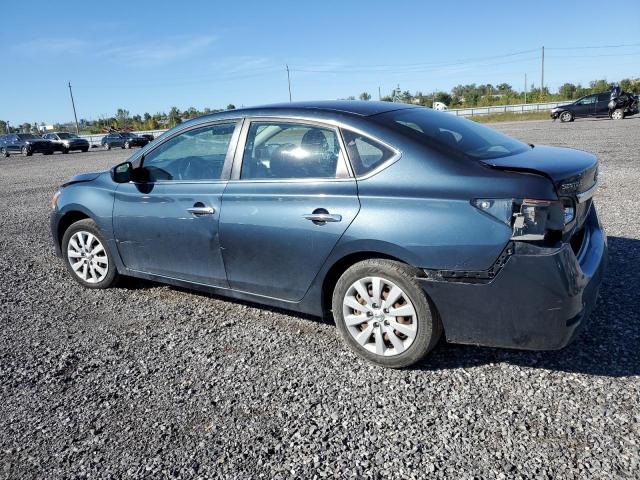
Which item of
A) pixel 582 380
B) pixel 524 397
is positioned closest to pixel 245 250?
pixel 524 397

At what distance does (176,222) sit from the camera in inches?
157

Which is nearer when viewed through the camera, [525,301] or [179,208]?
[525,301]

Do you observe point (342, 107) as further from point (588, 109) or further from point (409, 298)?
point (588, 109)

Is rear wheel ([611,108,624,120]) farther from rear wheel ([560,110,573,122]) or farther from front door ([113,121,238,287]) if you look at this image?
front door ([113,121,238,287])

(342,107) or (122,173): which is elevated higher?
(342,107)

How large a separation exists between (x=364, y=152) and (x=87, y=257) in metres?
3.17

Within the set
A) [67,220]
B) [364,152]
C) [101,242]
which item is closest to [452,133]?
[364,152]

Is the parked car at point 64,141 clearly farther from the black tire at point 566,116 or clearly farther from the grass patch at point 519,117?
the black tire at point 566,116

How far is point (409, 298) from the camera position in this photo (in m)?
3.00

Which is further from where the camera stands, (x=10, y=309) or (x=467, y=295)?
(x=10, y=309)

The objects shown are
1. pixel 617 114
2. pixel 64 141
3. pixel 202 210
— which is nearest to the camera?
pixel 202 210

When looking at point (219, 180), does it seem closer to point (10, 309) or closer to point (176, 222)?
point (176, 222)

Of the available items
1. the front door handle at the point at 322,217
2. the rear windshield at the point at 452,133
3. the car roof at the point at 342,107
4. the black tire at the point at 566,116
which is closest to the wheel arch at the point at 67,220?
the car roof at the point at 342,107

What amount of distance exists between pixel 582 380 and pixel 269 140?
258cm
